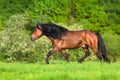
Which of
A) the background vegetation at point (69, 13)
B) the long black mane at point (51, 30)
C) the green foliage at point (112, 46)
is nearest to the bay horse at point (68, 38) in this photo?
the long black mane at point (51, 30)

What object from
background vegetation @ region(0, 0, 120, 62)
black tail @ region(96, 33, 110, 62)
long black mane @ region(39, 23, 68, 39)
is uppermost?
long black mane @ region(39, 23, 68, 39)

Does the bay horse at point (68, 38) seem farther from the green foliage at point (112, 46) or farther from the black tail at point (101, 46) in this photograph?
the green foliage at point (112, 46)

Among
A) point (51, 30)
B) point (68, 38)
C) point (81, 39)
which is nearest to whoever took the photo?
point (51, 30)

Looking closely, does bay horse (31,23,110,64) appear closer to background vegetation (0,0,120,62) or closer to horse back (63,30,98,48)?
horse back (63,30,98,48)

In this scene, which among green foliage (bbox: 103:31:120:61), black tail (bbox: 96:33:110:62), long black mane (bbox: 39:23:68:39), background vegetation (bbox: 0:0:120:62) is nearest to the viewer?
long black mane (bbox: 39:23:68:39)

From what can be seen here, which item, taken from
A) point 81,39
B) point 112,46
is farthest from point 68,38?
point 112,46

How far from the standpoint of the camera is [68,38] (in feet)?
71.2

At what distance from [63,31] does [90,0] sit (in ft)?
238

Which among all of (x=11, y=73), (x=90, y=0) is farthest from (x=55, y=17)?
(x=11, y=73)

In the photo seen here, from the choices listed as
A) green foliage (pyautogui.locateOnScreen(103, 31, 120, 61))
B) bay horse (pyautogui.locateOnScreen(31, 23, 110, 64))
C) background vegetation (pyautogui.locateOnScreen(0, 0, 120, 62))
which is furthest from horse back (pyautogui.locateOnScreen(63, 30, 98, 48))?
background vegetation (pyautogui.locateOnScreen(0, 0, 120, 62))

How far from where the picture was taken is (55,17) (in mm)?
88688

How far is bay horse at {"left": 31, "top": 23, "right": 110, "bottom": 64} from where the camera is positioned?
21328 mm

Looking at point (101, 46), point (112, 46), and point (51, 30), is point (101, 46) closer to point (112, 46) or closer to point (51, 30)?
point (51, 30)

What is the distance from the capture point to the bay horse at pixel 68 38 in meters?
21.3
